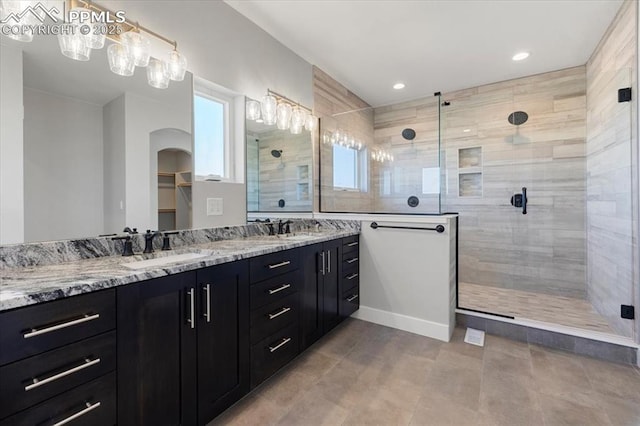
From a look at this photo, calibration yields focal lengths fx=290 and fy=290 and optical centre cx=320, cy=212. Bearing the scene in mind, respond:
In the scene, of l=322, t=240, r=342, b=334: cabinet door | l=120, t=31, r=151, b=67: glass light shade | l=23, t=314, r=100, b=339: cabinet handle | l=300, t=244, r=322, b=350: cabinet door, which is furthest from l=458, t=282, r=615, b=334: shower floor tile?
l=120, t=31, r=151, b=67: glass light shade

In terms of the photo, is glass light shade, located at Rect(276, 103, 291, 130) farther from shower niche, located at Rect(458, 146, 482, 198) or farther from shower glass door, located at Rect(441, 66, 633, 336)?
shower niche, located at Rect(458, 146, 482, 198)

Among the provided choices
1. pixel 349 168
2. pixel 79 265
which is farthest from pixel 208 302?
pixel 349 168

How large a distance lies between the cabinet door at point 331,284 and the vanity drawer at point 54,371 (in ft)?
5.03

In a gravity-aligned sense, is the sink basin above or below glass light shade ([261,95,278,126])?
below

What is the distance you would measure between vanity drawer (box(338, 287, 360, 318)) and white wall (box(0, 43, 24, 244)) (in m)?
2.15

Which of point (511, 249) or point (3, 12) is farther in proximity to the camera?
point (511, 249)

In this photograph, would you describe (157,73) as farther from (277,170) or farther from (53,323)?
(53,323)

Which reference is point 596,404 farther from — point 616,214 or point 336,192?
point 336,192

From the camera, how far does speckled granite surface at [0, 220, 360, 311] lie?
929 millimetres

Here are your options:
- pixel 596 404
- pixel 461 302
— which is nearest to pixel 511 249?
pixel 461 302

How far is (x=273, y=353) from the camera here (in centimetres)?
180

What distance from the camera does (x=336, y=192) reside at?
3.53 m

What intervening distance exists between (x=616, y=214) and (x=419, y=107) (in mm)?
2280

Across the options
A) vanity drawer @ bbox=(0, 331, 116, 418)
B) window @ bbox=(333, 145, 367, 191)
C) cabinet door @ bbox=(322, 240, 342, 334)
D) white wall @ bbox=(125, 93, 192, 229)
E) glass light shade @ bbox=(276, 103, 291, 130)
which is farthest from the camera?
window @ bbox=(333, 145, 367, 191)
